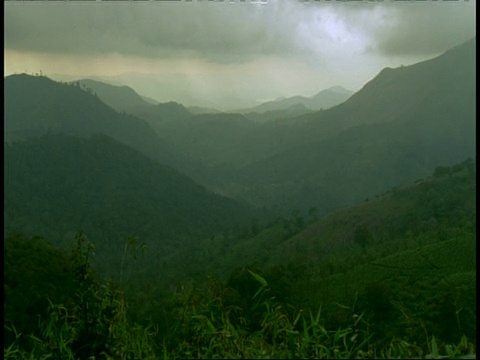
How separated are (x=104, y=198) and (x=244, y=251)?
2149 inches

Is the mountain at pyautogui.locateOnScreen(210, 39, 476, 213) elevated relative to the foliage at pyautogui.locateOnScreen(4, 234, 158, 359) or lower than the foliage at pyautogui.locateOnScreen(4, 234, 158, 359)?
lower

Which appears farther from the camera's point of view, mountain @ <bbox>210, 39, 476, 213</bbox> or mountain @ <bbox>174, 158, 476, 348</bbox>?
mountain @ <bbox>210, 39, 476, 213</bbox>

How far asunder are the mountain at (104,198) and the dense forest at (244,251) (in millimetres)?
467

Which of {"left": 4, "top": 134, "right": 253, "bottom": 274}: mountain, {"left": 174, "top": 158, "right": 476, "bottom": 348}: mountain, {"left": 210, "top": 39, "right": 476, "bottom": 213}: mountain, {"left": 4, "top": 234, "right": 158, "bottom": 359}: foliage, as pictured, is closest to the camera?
{"left": 4, "top": 234, "right": 158, "bottom": 359}: foliage

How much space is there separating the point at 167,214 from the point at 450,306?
94316 mm

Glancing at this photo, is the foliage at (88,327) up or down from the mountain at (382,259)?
up

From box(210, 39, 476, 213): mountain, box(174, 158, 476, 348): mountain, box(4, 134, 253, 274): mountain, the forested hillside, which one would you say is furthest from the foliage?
box(210, 39, 476, 213): mountain

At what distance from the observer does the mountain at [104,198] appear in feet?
334

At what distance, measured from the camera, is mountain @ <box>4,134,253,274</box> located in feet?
334

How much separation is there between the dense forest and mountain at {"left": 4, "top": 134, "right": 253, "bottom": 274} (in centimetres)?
47

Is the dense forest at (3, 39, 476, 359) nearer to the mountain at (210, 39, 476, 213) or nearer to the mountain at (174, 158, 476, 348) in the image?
the mountain at (174, 158, 476, 348)

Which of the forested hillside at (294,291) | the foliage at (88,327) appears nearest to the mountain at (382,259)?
the forested hillside at (294,291)

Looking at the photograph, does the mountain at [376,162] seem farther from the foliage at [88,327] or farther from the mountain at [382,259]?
the foliage at [88,327]

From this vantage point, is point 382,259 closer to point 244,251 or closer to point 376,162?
point 244,251
